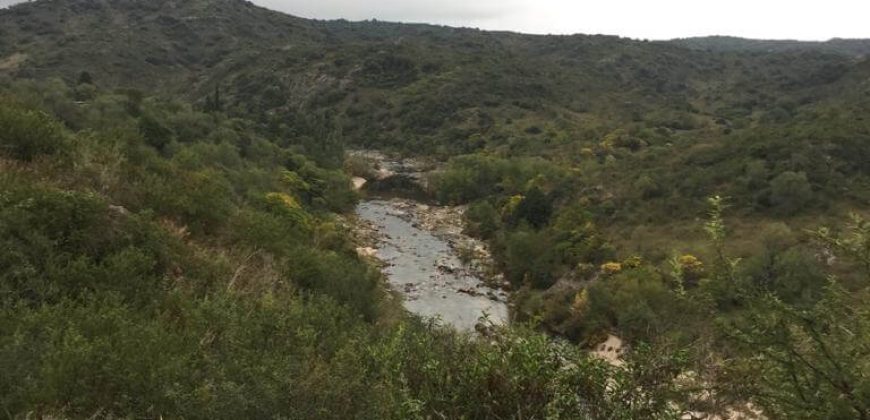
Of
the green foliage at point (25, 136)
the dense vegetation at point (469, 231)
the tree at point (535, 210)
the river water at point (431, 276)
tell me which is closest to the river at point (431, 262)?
the river water at point (431, 276)

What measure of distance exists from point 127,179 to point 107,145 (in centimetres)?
320

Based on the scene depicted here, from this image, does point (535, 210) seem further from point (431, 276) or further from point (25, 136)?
point (25, 136)

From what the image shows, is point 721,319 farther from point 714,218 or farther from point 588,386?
point 588,386

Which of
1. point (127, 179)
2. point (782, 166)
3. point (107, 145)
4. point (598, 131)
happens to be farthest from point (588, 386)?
point (598, 131)

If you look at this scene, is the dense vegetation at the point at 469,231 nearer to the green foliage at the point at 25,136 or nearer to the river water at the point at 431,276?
the green foliage at the point at 25,136

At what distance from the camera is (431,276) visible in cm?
3347

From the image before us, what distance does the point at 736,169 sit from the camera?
1495 inches

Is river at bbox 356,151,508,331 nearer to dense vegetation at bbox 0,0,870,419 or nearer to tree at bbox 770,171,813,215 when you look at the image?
dense vegetation at bbox 0,0,870,419

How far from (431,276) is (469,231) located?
10.1m

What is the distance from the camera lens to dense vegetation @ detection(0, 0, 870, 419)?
6.33 metres

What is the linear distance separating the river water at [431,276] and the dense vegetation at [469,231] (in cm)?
216

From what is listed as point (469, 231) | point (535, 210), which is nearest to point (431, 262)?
point (469, 231)

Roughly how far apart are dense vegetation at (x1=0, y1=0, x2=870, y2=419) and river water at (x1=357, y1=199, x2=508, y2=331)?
7.10ft

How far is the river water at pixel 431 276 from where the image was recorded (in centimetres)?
2822
